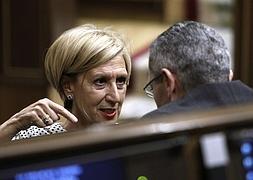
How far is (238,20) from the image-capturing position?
17.5ft

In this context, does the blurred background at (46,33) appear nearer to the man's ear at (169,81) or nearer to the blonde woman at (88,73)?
the blonde woman at (88,73)

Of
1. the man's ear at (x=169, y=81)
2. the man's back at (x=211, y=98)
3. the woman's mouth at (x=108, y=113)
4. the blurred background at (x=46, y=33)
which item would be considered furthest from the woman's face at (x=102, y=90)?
the blurred background at (x=46, y=33)

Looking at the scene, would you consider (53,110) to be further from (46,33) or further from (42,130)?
(46,33)

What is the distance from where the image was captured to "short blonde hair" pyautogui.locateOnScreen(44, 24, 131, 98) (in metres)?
2.53

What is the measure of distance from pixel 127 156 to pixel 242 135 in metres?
0.17

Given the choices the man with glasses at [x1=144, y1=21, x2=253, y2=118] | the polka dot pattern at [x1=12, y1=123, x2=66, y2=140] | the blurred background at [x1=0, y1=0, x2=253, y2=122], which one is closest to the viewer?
the man with glasses at [x1=144, y1=21, x2=253, y2=118]

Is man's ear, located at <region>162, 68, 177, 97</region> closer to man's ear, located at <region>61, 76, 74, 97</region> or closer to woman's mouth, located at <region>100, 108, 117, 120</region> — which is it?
woman's mouth, located at <region>100, 108, 117, 120</region>

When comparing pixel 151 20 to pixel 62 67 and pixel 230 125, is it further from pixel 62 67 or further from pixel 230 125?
pixel 230 125

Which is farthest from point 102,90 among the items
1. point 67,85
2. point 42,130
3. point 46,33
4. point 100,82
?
point 46,33

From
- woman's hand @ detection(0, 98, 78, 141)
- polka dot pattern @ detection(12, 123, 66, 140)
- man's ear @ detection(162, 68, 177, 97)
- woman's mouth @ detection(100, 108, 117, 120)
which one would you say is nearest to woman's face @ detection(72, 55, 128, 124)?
woman's mouth @ detection(100, 108, 117, 120)

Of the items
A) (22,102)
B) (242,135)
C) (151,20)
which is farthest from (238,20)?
(242,135)

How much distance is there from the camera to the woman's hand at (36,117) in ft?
7.57

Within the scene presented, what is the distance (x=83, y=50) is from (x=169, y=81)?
1.55 feet

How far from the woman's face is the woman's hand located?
262 mm
